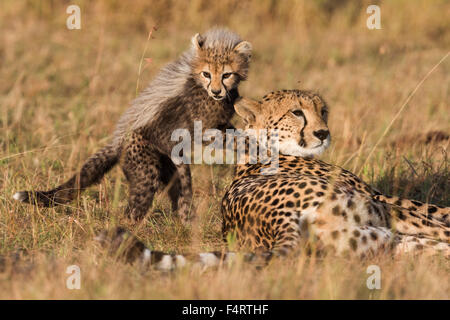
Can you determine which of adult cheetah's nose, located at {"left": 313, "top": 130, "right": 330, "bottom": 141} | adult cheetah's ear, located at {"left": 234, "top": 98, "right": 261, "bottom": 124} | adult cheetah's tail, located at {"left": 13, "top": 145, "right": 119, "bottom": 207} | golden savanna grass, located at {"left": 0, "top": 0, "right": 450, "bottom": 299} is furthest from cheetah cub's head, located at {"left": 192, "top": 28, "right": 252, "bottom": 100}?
adult cheetah's nose, located at {"left": 313, "top": 130, "right": 330, "bottom": 141}

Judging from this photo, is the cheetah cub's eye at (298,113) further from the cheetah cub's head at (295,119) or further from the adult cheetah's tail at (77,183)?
Result: the adult cheetah's tail at (77,183)

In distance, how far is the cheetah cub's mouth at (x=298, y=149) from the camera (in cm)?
326

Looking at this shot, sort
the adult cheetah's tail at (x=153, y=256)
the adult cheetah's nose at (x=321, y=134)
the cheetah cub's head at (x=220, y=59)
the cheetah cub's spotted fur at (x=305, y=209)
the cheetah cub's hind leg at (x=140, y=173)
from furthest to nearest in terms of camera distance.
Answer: the cheetah cub's head at (x=220, y=59), the cheetah cub's hind leg at (x=140, y=173), the adult cheetah's nose at (x=321, y=134), the cheetah cub's spotted fur at (x=305, y=209), the adult cheetah's tail at (x=153, y=256)

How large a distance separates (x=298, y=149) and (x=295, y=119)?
15cm

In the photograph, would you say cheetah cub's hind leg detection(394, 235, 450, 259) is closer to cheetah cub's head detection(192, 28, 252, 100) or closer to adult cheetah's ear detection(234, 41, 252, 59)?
cheetah cub's head detection(192, 28, 252, 100)

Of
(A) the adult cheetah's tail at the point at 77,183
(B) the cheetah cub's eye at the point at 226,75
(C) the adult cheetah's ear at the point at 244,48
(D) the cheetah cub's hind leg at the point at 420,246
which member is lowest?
(D) the cheetah cub's hind leg at the point at 420,246

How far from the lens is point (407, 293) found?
2219 mm

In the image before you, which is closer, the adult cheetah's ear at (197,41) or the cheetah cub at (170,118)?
the cheetah cub at (170,118)

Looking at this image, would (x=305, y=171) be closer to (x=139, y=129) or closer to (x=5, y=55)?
(x=139, y=129)

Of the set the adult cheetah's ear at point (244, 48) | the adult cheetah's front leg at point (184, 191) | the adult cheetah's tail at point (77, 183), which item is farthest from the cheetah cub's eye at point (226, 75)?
the adult cheetah's tail at point (77, 183)

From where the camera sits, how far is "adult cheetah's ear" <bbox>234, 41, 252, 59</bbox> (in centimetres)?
413

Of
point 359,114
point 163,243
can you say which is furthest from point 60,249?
point 359,114

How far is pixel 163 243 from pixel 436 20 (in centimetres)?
633
